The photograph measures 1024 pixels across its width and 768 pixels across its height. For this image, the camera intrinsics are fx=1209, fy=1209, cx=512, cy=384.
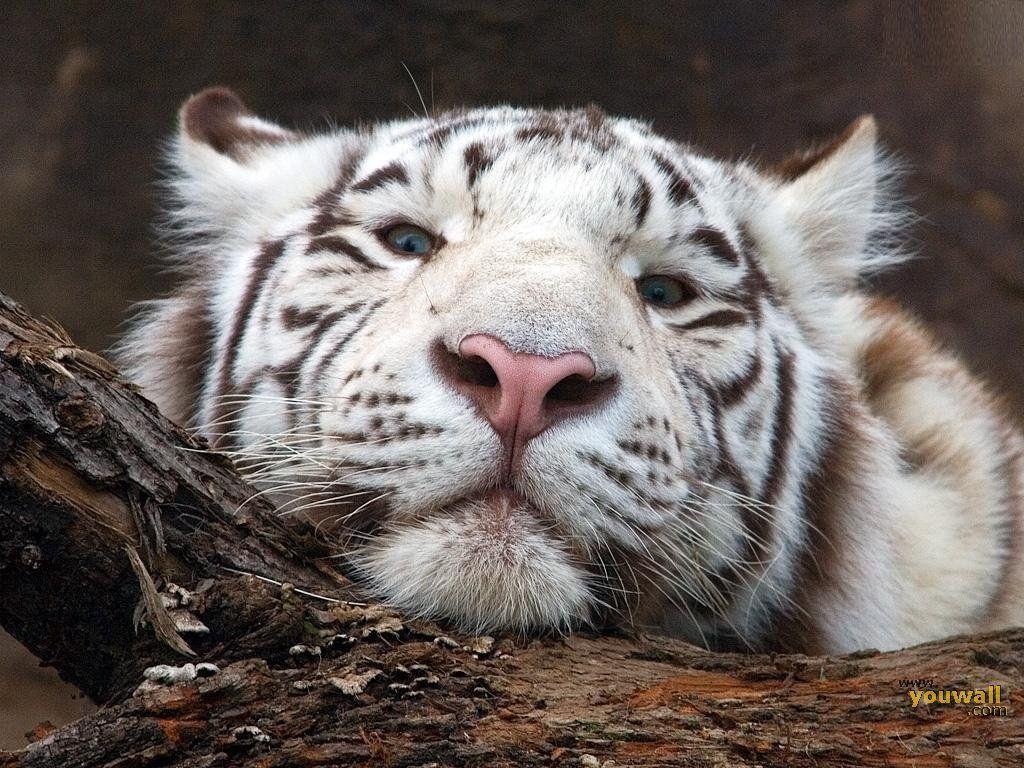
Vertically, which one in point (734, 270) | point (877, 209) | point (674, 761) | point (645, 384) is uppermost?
point (877, 209)

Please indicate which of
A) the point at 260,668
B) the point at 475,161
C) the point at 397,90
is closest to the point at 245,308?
the point at 475,161

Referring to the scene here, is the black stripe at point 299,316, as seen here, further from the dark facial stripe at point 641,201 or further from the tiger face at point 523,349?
the dark facial stripe at point 641,201

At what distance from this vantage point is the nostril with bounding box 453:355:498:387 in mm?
1826

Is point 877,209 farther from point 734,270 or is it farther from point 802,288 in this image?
point 734,270

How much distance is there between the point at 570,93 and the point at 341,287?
285 cm

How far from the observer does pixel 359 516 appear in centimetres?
194

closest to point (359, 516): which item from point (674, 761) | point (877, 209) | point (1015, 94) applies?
point (674, 761)

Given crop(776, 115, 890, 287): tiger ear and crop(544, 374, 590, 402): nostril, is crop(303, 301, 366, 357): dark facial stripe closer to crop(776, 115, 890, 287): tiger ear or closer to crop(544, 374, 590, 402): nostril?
crop(544, 374, 590, 402): nostril

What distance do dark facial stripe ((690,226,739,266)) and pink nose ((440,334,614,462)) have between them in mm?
642

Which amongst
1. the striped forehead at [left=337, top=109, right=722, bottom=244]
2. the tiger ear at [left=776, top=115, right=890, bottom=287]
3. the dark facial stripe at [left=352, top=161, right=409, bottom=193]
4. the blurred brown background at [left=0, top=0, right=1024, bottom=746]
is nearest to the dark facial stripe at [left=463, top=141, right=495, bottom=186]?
the striped forehead at [left=337, top=109, right=722, bottom=244]

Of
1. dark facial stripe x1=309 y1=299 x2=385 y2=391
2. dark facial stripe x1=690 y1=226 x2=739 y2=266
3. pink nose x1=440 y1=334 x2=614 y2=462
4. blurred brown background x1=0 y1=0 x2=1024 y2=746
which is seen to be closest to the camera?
pink nose x1=440 y1=334 x2=614 y2=462

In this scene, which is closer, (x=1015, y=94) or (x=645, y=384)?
(x=645, y=384)

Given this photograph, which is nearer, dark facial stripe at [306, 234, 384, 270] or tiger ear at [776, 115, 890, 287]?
dark facial stripe at [306, 234, 384, 270]

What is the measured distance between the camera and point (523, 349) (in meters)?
1.79
